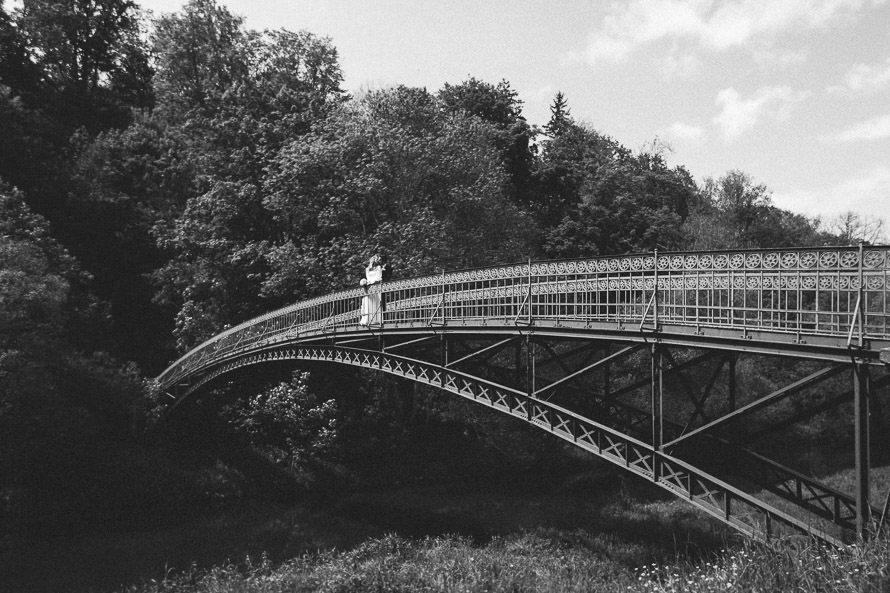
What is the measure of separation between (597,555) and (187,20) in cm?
3270

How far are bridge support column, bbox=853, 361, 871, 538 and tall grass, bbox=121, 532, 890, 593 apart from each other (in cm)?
43

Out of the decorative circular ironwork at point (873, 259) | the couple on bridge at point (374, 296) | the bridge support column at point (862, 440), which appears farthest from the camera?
the couple on bridge at point (374, 296)

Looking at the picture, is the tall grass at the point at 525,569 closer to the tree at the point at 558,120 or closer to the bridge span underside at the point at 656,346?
the bridge span underside at the point at 656,346

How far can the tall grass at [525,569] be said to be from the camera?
7430 millimetres

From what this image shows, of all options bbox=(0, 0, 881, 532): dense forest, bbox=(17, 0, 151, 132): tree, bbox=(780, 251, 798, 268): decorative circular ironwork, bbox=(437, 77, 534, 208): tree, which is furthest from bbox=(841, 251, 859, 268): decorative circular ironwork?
bbox=(17, 0, 151, 132): tree

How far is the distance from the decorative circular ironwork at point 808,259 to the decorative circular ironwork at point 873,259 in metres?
0.66

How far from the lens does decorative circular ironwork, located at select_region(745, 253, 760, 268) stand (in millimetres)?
9184

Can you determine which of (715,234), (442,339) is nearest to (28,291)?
(442,339)

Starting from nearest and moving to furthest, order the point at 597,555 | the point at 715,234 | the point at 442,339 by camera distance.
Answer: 1. the point at 442,339
2. the point at 597,555
3. the point at 715,234

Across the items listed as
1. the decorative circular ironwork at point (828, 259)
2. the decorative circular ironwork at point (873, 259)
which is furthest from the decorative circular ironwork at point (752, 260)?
the decorative circular ironwork at point (873, 259)

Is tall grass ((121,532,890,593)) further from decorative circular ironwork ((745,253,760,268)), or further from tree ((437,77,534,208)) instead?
tree ((437,77,534,208))

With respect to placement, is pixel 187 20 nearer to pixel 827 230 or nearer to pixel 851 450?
pixel 851 450

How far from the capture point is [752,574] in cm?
768

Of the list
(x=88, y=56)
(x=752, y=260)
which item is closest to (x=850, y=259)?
(x=752, y=260)
